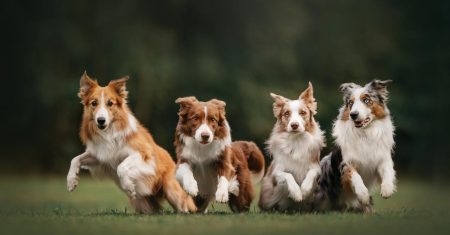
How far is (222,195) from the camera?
20.1ft

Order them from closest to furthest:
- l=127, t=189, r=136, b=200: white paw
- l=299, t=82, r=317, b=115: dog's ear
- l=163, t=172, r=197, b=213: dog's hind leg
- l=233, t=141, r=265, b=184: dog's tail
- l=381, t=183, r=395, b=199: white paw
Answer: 1. l=381, t=183, r=395, b=199: white paw
2. l=127, t=189, r=136, b=200: white paw
3. l=299, t=82, r=317, b=115: dog's ear
4. l=163, t=172, r=197, b=213: dog's hind leg
5. l=233, t=141, r=265, b=184: dog's tail

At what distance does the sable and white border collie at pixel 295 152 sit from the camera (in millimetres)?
6266

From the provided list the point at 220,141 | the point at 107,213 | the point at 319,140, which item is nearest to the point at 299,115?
the point at 319,140

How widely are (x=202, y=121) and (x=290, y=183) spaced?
3.08 ft

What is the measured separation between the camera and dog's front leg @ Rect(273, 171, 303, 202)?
6.20 m

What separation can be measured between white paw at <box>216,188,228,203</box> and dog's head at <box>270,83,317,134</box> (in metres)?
0.78

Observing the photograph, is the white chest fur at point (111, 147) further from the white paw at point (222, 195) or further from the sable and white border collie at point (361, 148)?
the sable and white border collie at point (361, 148)

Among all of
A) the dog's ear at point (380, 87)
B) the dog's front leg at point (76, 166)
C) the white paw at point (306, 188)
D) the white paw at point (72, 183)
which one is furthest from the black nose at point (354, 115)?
the white paw at point (72, 183)

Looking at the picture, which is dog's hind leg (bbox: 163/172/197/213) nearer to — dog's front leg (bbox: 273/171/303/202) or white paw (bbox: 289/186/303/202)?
dog's front leg (bbox: 273/171/303/202)

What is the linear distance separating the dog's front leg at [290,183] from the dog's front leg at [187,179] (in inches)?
30.2

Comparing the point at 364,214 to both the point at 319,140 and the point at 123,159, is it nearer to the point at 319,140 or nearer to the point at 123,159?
the point at 319,140

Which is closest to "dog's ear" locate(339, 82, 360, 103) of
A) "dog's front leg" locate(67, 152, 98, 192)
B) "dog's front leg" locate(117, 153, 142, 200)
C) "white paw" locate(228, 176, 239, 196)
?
"white paw" locate(228, 176, 239, 196)

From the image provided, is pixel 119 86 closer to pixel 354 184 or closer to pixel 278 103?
pixel 278 103

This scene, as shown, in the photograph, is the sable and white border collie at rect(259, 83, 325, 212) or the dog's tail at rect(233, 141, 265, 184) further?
the dog's tail at rect(233, 141, 265, 184)
